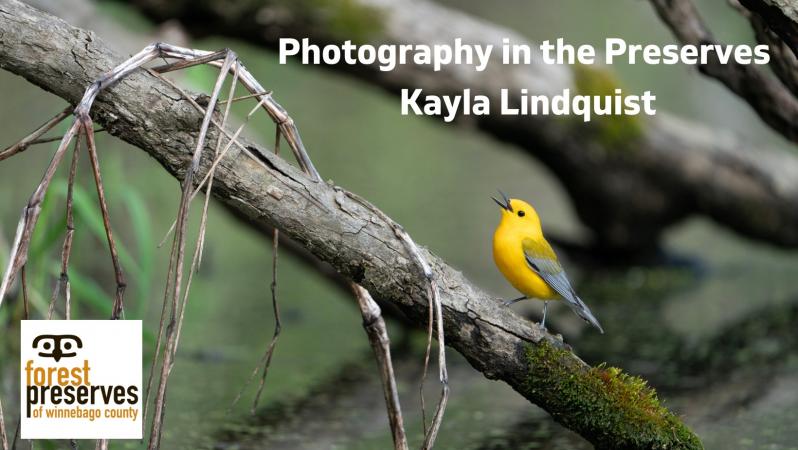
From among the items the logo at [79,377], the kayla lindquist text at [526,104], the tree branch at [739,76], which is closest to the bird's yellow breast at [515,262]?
the tree branch at [739,76]

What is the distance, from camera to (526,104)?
4.92 metres

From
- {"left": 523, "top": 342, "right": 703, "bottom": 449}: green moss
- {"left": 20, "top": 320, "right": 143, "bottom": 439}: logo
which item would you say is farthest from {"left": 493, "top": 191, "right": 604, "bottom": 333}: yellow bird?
{"left": 20, "top": 320, "right": 143, "bottom": 439}: logo

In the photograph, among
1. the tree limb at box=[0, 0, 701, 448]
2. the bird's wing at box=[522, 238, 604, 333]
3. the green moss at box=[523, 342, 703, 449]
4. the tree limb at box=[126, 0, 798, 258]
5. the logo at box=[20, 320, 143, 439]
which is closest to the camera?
the tree limb at box=[0, 0, 701, 448]

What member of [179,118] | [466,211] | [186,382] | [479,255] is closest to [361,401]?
[186,382]

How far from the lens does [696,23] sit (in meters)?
2.82

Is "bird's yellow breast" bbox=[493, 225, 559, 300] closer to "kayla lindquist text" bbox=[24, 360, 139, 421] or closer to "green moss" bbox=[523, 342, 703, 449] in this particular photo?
"green moss" bbox=[523, 342, 703, 449]

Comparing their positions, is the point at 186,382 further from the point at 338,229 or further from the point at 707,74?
the point at 707,74

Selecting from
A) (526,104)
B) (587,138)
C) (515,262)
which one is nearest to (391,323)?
(526,104)

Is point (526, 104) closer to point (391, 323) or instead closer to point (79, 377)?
point (391, 323)

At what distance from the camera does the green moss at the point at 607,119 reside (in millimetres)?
5043

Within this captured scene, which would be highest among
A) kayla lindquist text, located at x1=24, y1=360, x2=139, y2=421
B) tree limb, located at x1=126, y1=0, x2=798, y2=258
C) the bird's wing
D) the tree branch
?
tree limb, located at x1=126, y1=0, x2=798, y2=258

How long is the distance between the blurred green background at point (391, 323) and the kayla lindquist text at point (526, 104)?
8.4 inches

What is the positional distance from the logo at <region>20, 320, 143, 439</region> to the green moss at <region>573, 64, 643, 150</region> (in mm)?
3359

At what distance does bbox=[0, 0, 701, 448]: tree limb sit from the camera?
6.46ft
